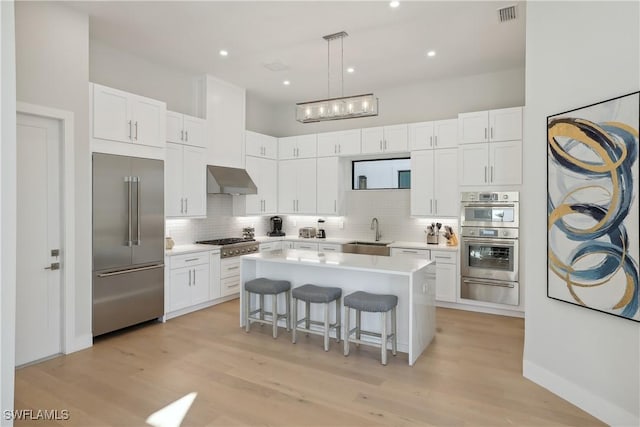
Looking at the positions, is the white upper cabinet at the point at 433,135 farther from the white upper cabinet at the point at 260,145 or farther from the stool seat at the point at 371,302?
the stool seat at the point at 371,302

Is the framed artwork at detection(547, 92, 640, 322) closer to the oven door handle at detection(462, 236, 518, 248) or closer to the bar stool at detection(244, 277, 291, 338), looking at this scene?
the oven door handle at detection(462, 236, 518, 248)

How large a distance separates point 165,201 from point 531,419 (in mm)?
4520

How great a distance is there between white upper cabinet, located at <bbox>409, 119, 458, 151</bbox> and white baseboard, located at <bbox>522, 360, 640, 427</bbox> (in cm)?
330

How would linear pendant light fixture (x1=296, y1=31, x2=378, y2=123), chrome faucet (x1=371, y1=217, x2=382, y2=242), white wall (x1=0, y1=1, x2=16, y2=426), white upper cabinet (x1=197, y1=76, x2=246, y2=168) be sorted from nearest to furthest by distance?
white wall (x1=0, y1=1, x2=16, y2=426) → linear pendant light fixture (x1=296, y1=31, x2=378, y2=123) → white upper cabinet (x1=197, y1=76, x2=246, y2=168) → chrome faucet (x1=371, y1=217, x2=382, y2=242)

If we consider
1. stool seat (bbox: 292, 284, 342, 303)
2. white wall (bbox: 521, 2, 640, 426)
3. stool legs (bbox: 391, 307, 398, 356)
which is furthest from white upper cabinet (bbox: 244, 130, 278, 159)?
white wall (bbox: 521, 2, 640, 426)

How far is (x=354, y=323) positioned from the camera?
13.8ft

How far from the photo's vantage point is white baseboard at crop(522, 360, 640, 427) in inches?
97.3

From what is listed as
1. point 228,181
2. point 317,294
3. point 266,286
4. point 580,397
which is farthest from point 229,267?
point 580,397

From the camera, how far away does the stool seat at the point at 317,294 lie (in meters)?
3.87

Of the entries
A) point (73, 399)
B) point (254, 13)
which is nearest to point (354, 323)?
point (73, 399)

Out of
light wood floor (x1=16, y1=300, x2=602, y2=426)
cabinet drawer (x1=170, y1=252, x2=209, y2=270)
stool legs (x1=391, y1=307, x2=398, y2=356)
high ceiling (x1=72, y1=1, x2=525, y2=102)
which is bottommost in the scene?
light wood floor (x1=16, y1=300, x2=602, y2=426)

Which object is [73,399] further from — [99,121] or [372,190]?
[372,190]

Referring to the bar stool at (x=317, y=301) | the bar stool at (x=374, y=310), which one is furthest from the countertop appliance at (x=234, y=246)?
the bar stool at (x=374, y=310)

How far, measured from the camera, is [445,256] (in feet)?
17.9
